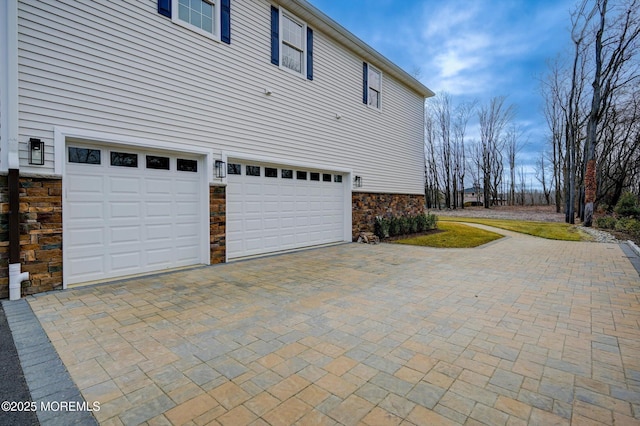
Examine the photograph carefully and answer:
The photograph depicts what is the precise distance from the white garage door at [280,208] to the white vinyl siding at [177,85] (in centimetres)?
54

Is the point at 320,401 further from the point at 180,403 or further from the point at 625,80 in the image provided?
the point at 625,80

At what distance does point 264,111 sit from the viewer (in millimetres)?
7562

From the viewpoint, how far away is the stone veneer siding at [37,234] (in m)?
4.27

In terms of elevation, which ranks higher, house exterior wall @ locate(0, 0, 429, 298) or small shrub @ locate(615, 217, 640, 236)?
house exterior wall @ locate(0, 0, 429, 298)

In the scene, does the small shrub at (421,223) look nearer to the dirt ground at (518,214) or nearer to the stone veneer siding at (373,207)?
the stone veneer siding at (373,207)

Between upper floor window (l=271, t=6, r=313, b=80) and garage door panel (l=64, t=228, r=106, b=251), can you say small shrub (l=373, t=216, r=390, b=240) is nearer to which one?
upper floor window (l=271, t=6, r=313, b=80)

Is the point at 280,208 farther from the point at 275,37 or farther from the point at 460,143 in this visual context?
the point at 460,143

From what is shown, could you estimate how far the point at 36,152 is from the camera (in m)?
4.47

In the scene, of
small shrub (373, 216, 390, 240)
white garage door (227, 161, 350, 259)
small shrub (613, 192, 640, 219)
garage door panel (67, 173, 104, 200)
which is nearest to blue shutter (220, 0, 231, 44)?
white garage door (227, 161, 350, 259)

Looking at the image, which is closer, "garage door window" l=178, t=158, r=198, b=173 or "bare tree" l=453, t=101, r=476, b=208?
"garage door window" l=178, t=158, r=198, b=173

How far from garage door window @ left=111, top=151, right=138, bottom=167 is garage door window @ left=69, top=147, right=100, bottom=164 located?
0.75ft

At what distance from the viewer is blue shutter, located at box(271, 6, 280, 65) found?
25.1 feet

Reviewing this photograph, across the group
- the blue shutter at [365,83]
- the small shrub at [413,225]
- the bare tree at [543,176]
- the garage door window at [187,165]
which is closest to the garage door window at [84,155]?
the garage door window at [187,165]

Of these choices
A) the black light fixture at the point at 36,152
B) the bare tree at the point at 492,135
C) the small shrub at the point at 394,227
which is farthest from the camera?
the bare tree at the point at 492,135
